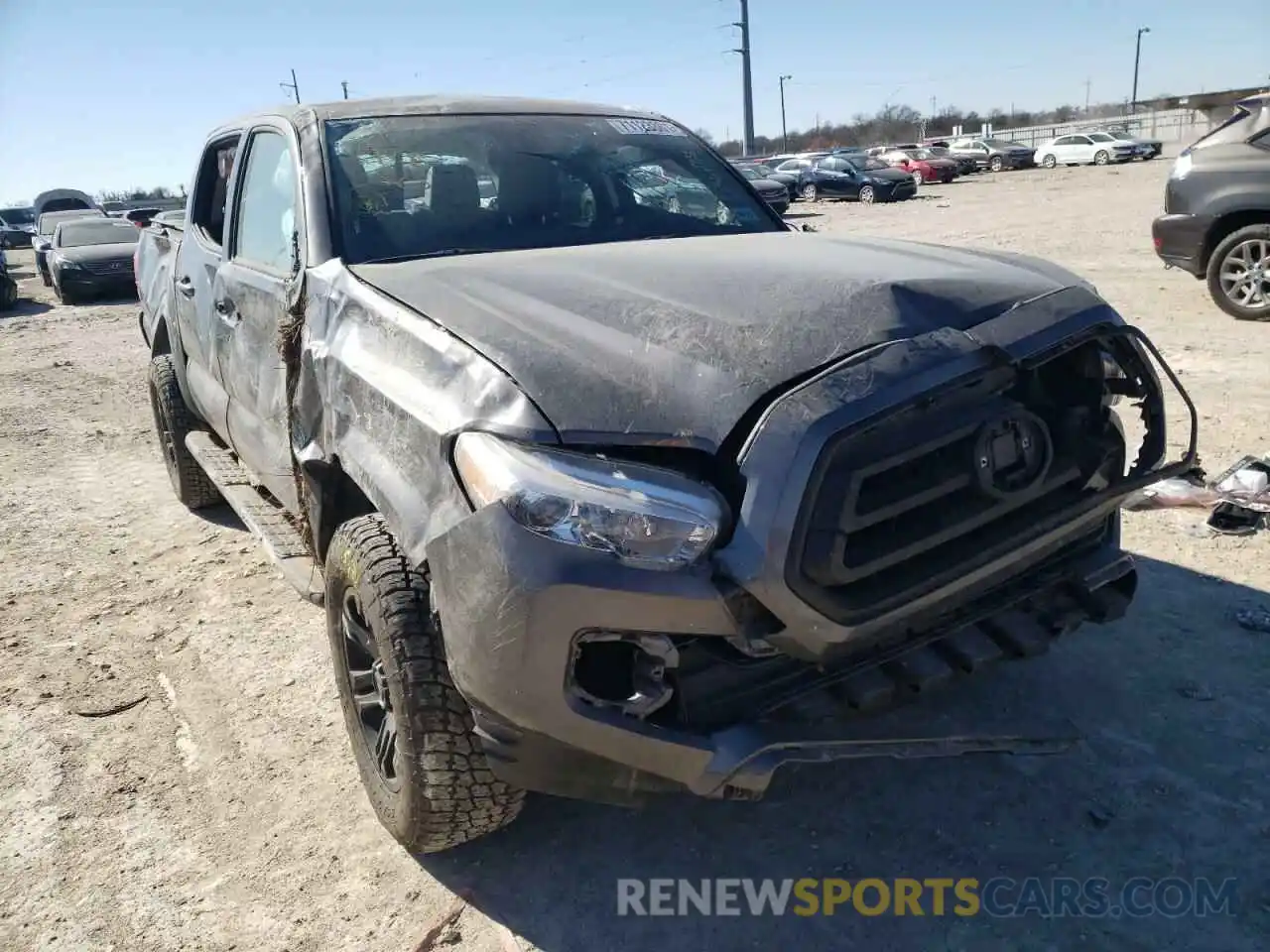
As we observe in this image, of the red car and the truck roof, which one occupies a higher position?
the truck roof

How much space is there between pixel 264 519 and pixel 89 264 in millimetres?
15819

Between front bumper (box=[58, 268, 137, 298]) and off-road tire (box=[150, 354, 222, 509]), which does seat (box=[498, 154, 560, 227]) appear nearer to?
off-road tire (box=[150, 354, 222, 509])

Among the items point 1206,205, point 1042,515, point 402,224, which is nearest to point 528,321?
point 402,224

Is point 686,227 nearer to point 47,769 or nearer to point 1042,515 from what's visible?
point 1042,515

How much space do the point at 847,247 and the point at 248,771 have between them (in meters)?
2.42

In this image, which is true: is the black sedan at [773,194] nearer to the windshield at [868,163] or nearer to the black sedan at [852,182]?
the black sedan at [852,182]

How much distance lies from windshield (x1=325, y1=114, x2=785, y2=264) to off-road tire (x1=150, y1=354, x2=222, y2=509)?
2.47m

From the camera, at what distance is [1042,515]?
7.42 feet

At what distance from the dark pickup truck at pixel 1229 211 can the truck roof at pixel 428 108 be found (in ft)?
20.4

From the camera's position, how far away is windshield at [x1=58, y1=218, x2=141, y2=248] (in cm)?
1783

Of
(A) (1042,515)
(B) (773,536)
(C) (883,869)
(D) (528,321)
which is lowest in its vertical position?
(C) (883,869)

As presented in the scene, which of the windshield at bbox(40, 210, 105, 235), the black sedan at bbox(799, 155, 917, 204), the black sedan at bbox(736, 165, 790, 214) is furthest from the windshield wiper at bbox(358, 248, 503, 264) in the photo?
the black sedan at bbox(799, 155, 917, 204)

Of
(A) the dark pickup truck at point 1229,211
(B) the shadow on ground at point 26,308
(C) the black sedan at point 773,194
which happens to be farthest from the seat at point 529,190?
(B) the shadow on ground at point 26,308

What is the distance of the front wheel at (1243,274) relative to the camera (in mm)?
8031
